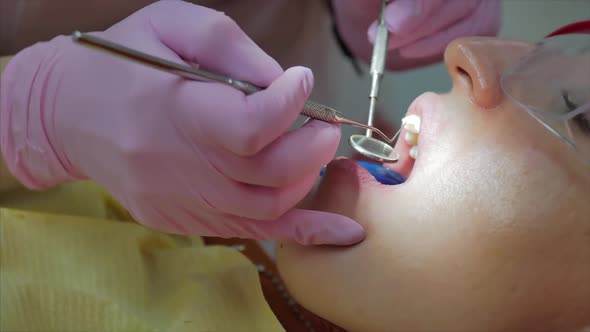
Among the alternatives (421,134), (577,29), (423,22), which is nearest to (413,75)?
(423,22)

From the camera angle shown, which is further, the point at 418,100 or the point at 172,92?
the point at 418,100

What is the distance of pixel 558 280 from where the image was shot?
2.47 feet

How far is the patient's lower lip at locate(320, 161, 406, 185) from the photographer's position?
95 centimetres

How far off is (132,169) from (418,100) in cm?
46

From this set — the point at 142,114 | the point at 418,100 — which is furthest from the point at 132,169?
the point at 418,100

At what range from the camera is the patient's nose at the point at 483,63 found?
31.4 inches

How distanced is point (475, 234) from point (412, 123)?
0.79ft

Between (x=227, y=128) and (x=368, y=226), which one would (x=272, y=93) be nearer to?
(x=227, y=128)

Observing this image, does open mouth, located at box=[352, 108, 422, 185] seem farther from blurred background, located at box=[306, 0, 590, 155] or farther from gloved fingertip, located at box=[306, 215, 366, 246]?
blurred background, located at box=[306, 0, 590, 155]

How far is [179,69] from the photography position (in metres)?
0.65

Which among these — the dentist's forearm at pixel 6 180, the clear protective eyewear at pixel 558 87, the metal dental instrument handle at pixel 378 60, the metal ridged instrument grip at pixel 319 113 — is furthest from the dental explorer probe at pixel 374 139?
the dentist's forearm at pixel 6 180

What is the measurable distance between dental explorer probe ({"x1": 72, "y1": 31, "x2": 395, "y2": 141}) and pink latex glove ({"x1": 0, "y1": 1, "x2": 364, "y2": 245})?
0.05 ft

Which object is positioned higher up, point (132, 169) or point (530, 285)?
point (530, 285)

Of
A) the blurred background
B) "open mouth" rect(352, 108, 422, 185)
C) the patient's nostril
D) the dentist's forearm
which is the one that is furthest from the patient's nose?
the dentist's forearm
